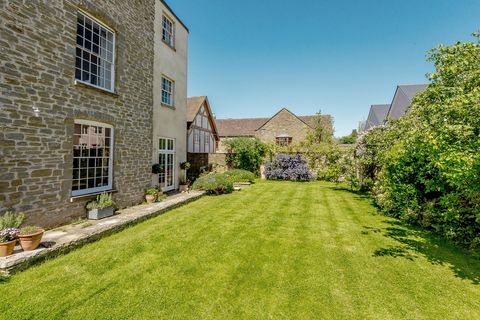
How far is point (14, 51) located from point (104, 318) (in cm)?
612

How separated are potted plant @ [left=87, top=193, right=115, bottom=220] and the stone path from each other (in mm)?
205

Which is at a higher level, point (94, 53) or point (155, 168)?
point (94, 53)

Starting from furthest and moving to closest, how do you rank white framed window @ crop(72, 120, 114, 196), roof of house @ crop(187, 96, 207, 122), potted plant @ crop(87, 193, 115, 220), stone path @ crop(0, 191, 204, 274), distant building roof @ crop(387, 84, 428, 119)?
1. distant building roof @ crop(387, 84, 428, 119)
2. roof of house @ crop(187, 96, 207, 122)
3. potted plant @ crop(87, 193, 115, 220)
4. white framed window @ crop(72, 120, 114, 196)
5. stone path @ crop(0, 191, 204, 274)

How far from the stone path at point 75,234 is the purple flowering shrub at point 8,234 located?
0.33 meters

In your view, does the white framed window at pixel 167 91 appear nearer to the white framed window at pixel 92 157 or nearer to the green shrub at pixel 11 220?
the white framed window at pixel 92 157

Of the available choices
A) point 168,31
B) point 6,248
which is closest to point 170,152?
point 168,31

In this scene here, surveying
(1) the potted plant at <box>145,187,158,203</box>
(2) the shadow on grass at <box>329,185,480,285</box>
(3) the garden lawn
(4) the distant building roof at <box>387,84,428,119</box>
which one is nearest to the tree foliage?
(2) the shadow on grass at <box>329,185,480,285</box>

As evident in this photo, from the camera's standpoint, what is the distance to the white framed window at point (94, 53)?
708 cm

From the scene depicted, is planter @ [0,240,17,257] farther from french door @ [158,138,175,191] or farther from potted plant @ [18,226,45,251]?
french door @ [158,138,175,191]

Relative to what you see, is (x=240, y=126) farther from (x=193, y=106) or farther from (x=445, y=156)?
(x=445, y=156)

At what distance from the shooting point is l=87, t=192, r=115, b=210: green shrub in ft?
23.6

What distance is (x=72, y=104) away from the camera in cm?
661

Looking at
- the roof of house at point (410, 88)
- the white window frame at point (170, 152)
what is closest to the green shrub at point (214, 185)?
the white window frame at point (170, 152)

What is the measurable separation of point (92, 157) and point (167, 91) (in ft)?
20.3
